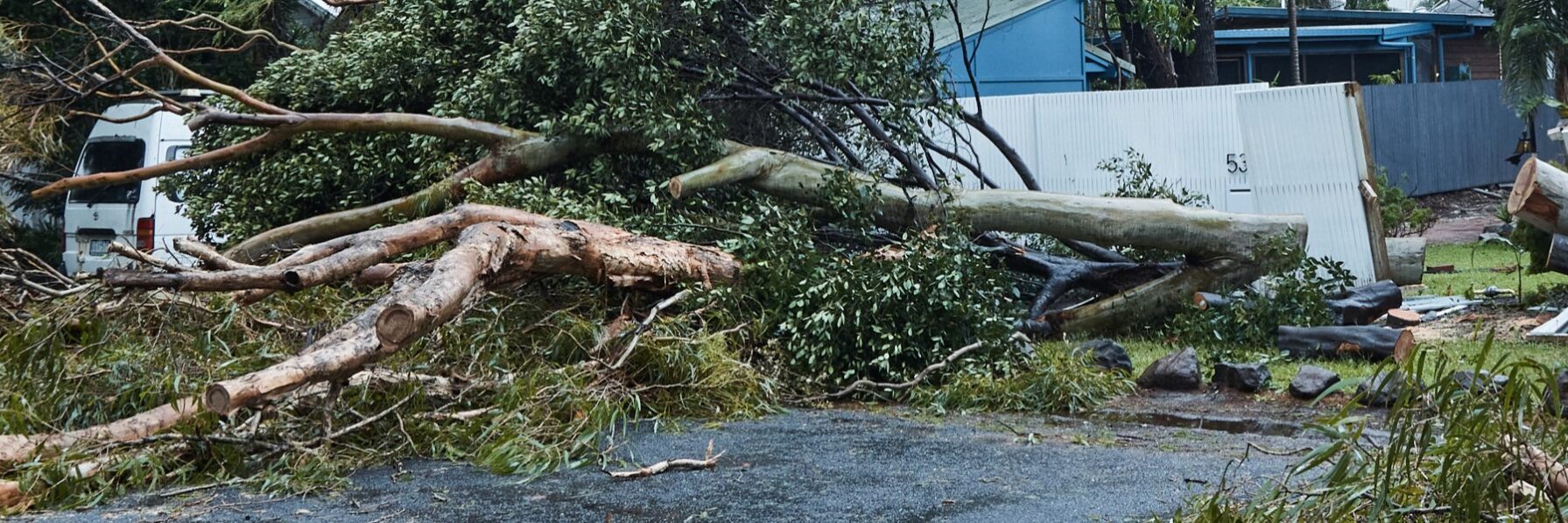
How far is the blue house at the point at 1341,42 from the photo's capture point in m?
23.6

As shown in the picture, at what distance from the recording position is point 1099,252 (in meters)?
10.0

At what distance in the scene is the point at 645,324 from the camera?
684cm

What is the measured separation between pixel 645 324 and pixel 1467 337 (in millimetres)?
5134

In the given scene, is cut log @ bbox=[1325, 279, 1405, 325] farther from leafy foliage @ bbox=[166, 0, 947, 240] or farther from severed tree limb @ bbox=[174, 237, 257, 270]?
severed tree limb @ bbox=[174, 237, 257, 270]

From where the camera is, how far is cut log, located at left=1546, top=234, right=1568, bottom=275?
875cm

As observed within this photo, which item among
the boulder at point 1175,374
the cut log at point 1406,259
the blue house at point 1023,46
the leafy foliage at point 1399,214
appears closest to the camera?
A: the boulder at point 1175,374

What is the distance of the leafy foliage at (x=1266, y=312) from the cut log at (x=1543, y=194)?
125 centimetres

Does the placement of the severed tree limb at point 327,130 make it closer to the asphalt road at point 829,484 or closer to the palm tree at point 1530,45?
the asphalt road at point 829,484

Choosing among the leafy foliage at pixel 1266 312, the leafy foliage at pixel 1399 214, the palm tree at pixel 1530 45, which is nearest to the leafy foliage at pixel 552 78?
the leafy foliage at pixel 1266 312

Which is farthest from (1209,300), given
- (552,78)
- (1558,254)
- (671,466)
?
(671,466)

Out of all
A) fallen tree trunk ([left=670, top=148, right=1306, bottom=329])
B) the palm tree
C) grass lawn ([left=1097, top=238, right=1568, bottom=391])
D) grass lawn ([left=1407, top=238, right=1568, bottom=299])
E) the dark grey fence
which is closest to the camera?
grass lawn ([left=1097, top=238, right=1568, bottom=391])

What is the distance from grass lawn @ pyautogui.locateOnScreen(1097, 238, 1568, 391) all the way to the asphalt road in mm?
930

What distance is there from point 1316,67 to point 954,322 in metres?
21.4

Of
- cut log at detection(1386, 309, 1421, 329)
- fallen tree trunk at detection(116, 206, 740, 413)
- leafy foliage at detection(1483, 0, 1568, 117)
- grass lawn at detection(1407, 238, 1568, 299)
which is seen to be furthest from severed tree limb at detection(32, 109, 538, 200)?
leafy foliage at detection(1483, 0, 1568, 117)
